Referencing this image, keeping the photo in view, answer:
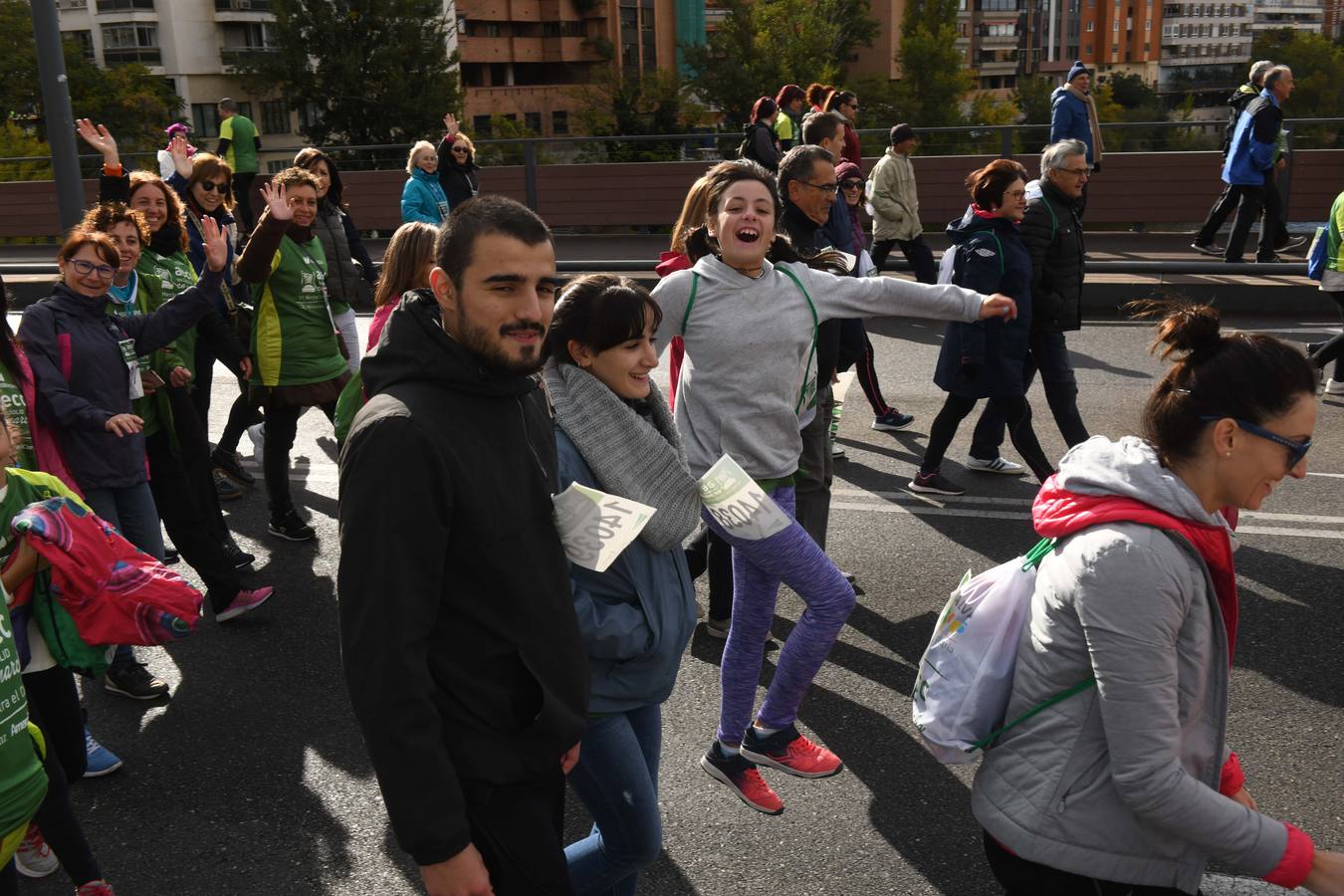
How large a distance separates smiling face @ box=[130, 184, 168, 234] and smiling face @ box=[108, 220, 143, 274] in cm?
65

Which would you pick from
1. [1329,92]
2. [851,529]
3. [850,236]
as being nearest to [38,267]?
[850,236]

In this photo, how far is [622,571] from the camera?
2814 millimetres

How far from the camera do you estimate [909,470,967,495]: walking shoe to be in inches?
272

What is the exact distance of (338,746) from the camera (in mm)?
4422

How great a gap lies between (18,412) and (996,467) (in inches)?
195

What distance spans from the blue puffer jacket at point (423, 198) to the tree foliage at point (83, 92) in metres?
44.7

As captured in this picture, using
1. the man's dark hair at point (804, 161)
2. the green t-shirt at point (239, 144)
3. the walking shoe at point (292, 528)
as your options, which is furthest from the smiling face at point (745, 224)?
the green t-shirt at point (239, 144)

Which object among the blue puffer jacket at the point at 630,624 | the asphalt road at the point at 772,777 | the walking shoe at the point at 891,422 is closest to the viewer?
the blue puffer jacket at the point at 630,624

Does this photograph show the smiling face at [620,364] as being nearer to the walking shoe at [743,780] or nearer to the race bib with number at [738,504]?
the race bib with number at [738,504]

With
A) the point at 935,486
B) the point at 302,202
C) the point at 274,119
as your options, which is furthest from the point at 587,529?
the point at 274,119

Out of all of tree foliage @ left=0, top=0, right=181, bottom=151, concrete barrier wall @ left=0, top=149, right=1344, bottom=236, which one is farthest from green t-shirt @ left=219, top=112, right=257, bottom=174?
tree foliage @ left=0, top=0, right=181, bottom=151

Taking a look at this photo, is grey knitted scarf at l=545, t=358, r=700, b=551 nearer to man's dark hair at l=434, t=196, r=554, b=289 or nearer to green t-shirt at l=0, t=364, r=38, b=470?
man's dark hair at l=434, t=196, r=554, b=289

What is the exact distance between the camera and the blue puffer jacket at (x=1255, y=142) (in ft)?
40.0

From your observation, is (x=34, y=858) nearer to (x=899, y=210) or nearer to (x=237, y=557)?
(x=237, y=557)
